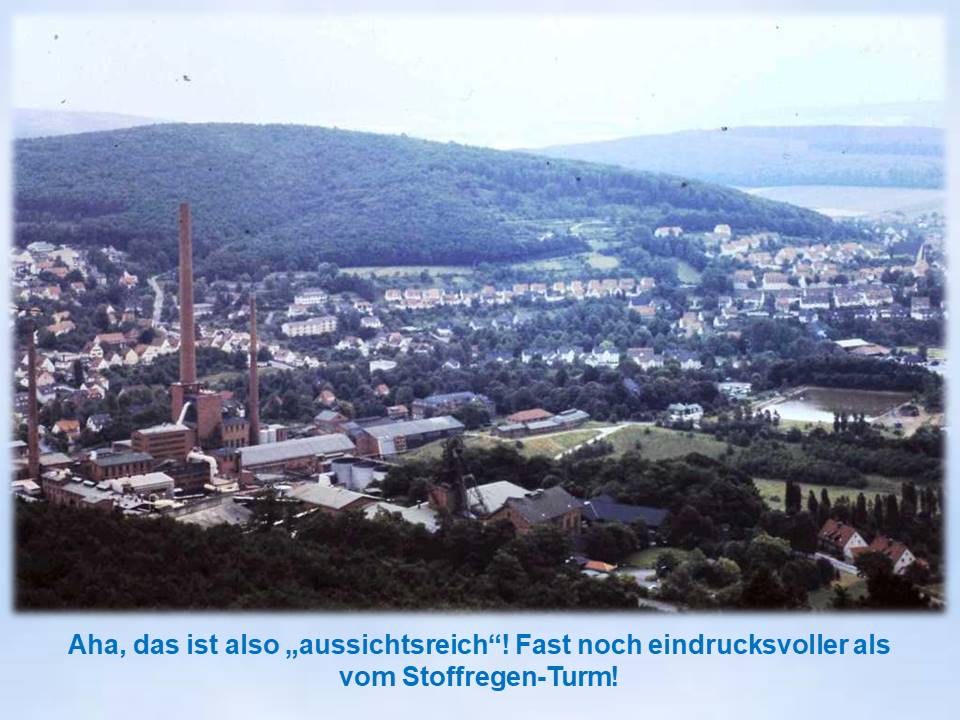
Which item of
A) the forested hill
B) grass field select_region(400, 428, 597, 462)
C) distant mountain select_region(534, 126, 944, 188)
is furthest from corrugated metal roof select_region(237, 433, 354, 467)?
distant mountain select_region(534, 126, 944, 188)

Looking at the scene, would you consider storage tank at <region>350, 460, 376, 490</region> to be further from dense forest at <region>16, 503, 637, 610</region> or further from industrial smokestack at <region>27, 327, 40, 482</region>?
industrial smokestack at <region>27, 327, 40, 482</region>

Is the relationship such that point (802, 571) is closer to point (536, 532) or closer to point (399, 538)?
point (536, 532)

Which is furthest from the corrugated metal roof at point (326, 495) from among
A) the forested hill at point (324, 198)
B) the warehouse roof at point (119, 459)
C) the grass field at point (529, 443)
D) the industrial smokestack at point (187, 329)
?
the forested hill at point (324, 198)

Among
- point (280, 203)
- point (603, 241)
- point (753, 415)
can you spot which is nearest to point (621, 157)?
point (603, 241)

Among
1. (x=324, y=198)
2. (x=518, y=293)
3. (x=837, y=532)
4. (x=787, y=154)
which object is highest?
(x=787, y=154)

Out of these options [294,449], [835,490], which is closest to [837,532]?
[835,490]

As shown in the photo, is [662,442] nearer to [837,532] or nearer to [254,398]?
[837,532]
